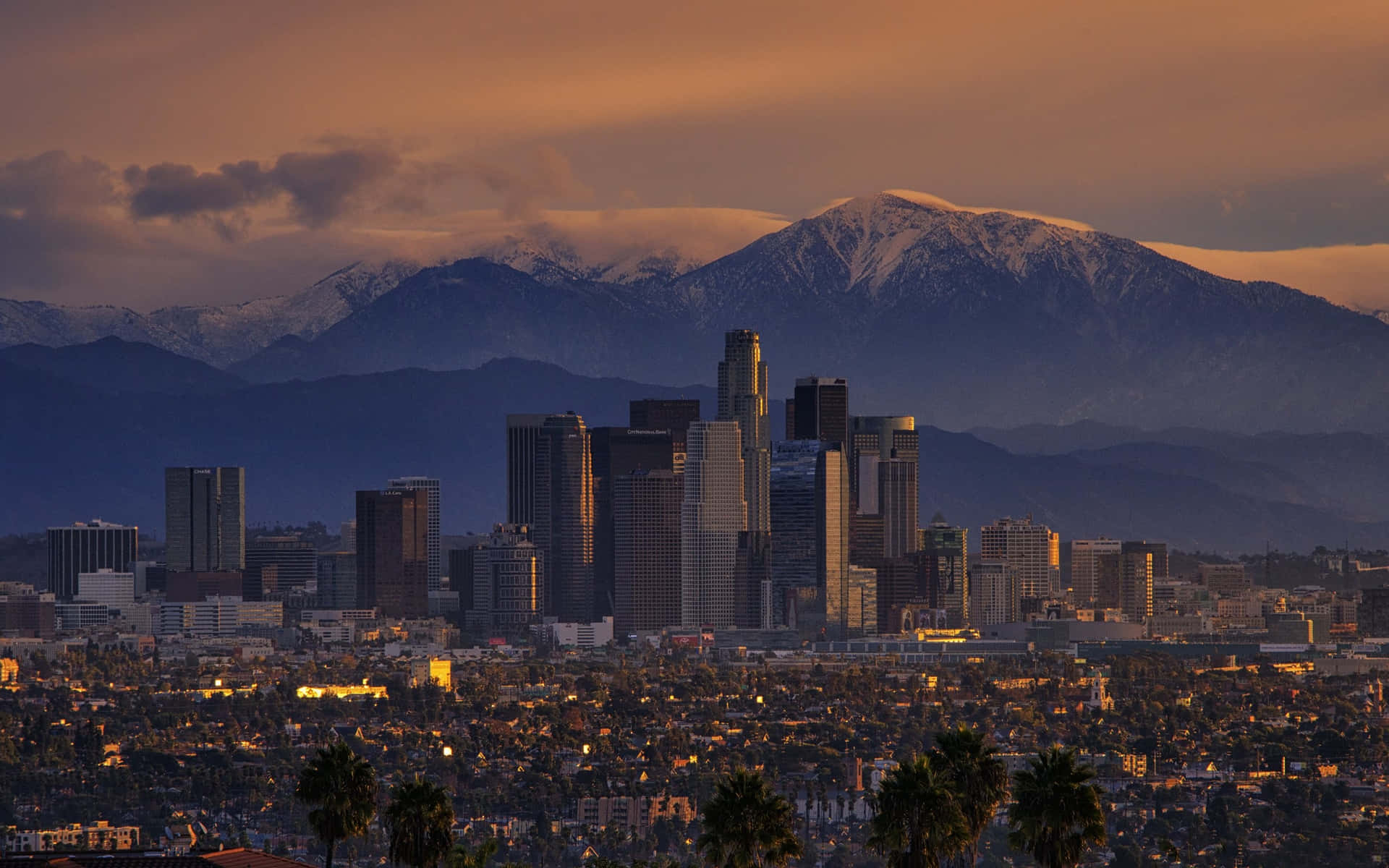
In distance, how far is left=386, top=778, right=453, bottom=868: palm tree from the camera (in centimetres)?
9831

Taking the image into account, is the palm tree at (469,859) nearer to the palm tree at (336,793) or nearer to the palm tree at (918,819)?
the palm tree at (336,793)

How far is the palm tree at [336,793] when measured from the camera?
99.8 meters

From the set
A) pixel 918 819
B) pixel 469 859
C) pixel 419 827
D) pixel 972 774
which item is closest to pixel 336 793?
pixel 419 827

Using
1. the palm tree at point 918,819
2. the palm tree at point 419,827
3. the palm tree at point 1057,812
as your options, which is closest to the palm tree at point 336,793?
the palm tree at point 419,827

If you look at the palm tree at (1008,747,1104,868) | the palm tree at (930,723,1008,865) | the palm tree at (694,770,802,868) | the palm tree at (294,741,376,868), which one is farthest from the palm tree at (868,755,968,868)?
the palm tree at (294,741,376,868)

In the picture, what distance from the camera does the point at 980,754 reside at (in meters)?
100

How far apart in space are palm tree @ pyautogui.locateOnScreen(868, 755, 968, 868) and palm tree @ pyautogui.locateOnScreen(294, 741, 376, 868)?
18.5 metres

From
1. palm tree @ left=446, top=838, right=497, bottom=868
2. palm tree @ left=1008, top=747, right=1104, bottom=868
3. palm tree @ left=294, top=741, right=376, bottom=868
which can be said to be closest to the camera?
palm tree @ left=1008, top=747, right=1104, bottom=868

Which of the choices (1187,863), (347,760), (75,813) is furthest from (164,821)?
(347,760)

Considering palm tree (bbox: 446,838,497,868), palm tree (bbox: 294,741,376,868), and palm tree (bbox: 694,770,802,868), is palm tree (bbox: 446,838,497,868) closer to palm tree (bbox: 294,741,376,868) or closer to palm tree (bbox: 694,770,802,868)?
palm tree (bbox: 294,741,376,868)

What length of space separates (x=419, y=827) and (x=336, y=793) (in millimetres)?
3558

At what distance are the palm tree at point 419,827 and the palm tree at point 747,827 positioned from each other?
29.6ft

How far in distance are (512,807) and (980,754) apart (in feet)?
328

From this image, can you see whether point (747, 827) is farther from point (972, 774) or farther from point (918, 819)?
point (972, 774)
